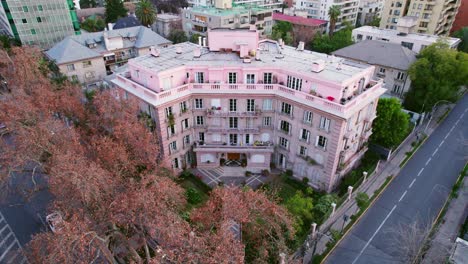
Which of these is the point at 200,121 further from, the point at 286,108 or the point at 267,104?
the point at 286,108

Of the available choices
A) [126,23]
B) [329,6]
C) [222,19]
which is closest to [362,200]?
[222,19]

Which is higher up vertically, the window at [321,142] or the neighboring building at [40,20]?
the neighboring building at [40,20]

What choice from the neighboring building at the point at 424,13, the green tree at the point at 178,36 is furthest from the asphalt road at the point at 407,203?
the green tree at the point at 178,36

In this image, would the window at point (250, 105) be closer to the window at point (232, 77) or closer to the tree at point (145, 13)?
the window at point (232, 77)

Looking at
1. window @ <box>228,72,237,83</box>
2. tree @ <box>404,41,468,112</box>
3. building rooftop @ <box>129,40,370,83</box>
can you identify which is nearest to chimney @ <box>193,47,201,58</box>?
building rooftop @ <box>129,40,370,83</box>


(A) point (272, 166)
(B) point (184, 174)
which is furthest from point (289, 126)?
(B) point (184, 174)

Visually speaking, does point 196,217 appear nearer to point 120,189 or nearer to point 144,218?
point 144,218

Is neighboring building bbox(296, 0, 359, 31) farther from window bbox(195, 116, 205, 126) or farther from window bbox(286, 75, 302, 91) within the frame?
window bbox(195, 116, 205, 126)
